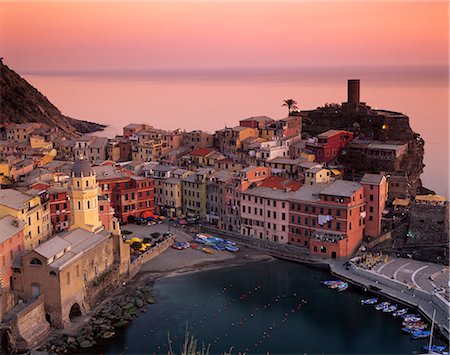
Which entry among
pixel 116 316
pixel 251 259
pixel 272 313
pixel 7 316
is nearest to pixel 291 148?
pixel 251 259

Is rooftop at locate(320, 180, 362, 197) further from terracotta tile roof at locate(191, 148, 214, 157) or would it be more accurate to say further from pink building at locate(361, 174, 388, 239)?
terracotta tile roof at locate(191, 148, 214, 157)

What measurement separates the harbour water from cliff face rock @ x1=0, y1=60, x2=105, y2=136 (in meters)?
51.1

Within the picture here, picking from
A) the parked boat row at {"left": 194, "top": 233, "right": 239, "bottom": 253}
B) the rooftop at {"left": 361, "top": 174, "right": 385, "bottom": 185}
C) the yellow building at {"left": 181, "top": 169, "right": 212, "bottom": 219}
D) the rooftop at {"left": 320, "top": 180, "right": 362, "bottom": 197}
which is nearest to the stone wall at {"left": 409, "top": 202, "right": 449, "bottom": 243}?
the rooftop at {"left": 361, "top": 174, "right": 385, "bottom": 185}

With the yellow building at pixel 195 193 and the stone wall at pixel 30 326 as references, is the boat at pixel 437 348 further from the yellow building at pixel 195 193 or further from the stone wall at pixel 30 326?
the yellow building at pixel 195 193

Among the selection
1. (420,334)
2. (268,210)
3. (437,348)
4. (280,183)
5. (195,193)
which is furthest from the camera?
(195,193)

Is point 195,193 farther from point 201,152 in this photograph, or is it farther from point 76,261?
point 76,261

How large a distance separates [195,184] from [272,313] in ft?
56.4

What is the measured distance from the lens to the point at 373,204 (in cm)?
4322

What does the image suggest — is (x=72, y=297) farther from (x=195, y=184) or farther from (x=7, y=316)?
(x=195, y=184)

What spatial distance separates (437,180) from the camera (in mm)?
66500

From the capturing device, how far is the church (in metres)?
32.1

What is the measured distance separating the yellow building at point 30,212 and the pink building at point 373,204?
2111cm

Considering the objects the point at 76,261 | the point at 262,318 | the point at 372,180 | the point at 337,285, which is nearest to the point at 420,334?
the point at 337,285

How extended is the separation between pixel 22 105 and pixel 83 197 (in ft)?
195
